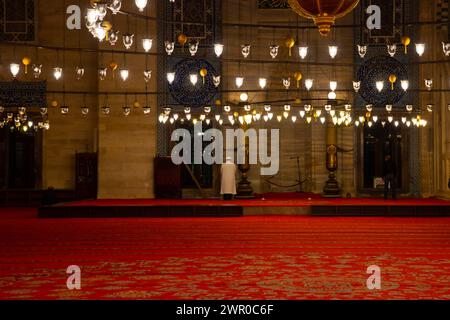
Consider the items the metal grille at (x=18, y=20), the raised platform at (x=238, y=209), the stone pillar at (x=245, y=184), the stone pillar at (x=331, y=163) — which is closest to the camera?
the raised platform at (x=238, y=209)

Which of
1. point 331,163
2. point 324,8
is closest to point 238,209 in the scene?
point 331,163

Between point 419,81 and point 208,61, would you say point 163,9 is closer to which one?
point 208,61

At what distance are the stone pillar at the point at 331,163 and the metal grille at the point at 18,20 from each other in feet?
17.8

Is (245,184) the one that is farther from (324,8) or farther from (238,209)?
(324,8)

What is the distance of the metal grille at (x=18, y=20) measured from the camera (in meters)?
14.1

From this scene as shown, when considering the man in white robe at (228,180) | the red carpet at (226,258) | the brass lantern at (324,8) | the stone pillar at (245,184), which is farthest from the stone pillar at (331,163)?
the brass lantern at (324,8)

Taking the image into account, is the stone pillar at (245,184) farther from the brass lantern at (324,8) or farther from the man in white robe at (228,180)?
the brass lantern at (324,8)

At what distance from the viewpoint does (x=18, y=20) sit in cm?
1413

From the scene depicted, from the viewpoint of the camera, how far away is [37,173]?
1412 cm

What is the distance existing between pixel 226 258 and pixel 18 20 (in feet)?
29.8

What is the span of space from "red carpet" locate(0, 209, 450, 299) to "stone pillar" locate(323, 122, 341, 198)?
2.93m

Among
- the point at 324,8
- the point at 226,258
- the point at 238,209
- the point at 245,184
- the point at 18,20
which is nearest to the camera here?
the point at 324,8

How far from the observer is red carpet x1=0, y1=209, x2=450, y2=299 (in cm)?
486
